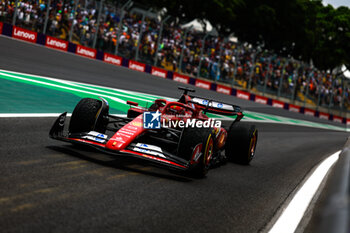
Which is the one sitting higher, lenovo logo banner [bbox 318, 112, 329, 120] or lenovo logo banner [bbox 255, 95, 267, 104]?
lenovo logo banner [bbox 255, 95, 267, 104]

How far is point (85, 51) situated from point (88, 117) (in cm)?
1602

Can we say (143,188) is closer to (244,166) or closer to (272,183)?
(272,183)

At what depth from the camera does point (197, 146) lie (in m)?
5.88

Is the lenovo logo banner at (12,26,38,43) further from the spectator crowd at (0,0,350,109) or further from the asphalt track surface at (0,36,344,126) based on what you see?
the asphalt track surface at (0,36,344,126)

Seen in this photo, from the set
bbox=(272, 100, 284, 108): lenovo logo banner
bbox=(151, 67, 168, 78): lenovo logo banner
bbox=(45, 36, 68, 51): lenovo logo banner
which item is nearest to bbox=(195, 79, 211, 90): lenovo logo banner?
bbox=(151, 67, 168, 78): lenovo logo banner

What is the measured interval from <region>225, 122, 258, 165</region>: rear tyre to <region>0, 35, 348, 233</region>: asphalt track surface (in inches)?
10.0

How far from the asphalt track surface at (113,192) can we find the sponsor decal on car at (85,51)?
14077mm

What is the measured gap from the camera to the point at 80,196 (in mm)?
4168

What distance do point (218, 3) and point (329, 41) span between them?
20.7 metres

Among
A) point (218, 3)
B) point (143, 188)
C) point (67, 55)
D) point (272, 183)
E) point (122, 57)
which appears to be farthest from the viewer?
point (218, 3)

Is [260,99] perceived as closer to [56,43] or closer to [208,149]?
[56,43]

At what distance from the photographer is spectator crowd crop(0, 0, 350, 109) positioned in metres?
20.3

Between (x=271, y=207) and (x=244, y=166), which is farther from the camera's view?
(x=244, y=166)

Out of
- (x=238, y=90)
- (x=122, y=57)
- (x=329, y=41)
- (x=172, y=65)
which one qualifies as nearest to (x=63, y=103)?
(x=122, y=57)
